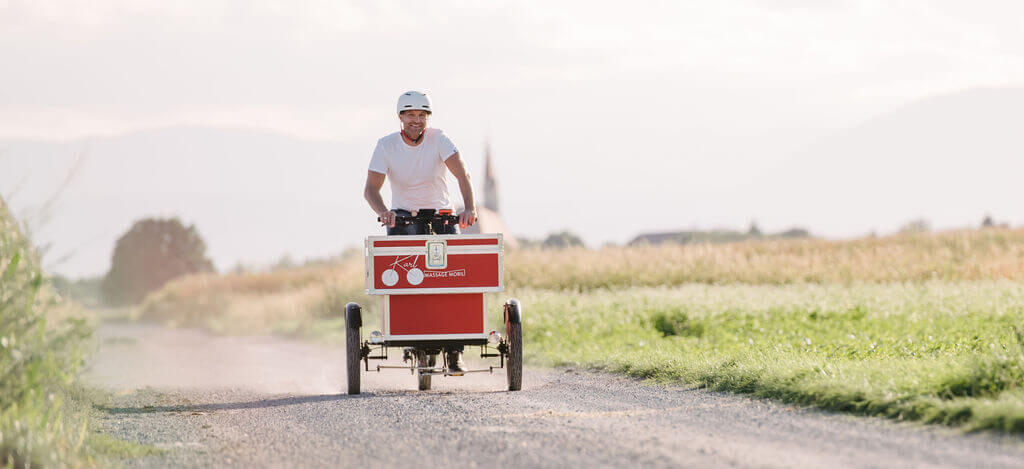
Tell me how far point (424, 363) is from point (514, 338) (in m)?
1.05

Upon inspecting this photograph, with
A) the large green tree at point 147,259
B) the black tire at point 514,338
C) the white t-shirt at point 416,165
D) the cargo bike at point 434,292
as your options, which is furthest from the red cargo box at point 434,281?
the large green tree at point 147,259

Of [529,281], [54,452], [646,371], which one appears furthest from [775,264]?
[54,452]

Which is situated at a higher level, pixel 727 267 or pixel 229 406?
pixel 727 267

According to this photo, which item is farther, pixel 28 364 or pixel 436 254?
pixel 436 254

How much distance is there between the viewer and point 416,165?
35.9 feet

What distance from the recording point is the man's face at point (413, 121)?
10883mm

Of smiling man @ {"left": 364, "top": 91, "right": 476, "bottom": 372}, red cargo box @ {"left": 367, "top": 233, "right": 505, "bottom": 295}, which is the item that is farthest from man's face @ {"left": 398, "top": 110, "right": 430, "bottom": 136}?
red cargo box @ {"left": 367, "top": 233, "right": 505, "bottom": 295}

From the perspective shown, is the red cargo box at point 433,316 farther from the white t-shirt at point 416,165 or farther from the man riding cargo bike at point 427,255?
the white t-shirt at point 416,165

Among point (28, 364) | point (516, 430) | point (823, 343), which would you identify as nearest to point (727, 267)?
point (823, 343)

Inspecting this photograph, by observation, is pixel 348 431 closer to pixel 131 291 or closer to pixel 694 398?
pixel 694 398

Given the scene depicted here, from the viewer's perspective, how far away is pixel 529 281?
31656mm

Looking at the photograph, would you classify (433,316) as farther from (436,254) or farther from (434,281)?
(436,254)

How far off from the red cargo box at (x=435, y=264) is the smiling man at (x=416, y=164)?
315mm

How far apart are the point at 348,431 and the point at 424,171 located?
10.5ft
